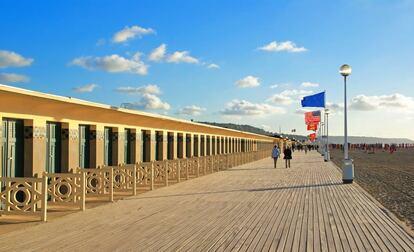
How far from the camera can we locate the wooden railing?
9.60m

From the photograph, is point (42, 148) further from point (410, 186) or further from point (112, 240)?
point (410, 186)

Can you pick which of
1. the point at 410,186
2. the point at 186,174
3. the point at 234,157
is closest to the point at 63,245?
the point at 186,174

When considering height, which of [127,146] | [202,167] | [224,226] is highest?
[127,146]

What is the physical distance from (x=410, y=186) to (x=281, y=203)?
8.48 m

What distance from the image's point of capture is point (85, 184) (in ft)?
40.8

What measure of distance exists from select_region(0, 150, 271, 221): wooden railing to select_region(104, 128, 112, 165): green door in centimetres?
85

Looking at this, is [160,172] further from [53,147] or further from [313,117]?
[313,117]

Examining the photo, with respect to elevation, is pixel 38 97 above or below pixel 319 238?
above

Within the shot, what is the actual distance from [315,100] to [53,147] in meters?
17.6

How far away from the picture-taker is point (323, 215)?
10156 mm

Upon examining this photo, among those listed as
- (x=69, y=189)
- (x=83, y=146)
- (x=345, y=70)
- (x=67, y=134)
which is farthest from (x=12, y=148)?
(x=345, y=70)

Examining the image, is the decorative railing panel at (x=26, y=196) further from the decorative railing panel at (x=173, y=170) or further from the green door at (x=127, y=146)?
the decorative railing panel at (x=173, y=170)

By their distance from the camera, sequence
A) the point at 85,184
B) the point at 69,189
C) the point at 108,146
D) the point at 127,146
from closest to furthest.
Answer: the point at 69,189
the point at 85,184
the point at 108,146
the point at 127,146

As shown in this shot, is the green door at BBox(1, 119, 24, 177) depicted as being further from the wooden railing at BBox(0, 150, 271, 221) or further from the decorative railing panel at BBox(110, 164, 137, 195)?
the decorative railing panel at BBox(110, 164, 137, 195)
